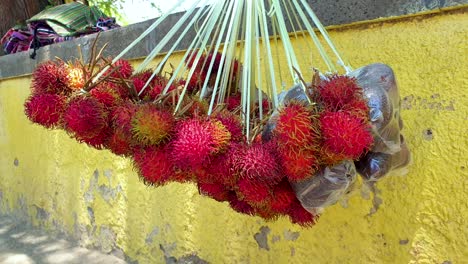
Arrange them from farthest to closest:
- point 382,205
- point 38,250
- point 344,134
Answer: point 38,250 → point 382,205 → point 344,134

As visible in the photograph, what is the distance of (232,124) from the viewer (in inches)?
33.8

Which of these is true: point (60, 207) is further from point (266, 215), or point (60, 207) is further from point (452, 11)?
point (452, 11)

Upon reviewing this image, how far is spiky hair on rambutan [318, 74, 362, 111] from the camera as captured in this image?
78cm

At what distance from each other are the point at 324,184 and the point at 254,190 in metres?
0.14

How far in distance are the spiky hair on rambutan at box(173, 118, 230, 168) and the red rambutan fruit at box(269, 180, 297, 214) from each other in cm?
14

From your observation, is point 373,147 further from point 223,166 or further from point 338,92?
point 223,166

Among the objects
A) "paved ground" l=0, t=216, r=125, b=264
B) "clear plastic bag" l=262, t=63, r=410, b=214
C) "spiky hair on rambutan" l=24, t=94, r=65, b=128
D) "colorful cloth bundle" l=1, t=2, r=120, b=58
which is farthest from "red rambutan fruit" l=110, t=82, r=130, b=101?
"colorful cloth bundle" l=1, t=2, r=120, b=58

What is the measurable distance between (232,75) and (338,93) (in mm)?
374

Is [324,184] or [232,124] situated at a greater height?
[232,124]

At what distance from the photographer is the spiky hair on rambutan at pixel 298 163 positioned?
76cm

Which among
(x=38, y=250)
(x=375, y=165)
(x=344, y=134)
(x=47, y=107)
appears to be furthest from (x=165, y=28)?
(x=38, y=250)

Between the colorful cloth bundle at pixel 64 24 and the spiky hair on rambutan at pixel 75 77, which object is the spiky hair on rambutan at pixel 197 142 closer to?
the spiky hair on rambutan at pixel 75 77

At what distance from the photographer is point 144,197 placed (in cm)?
Result: 242

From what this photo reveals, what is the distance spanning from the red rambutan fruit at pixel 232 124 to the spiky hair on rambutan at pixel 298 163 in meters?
0.10
